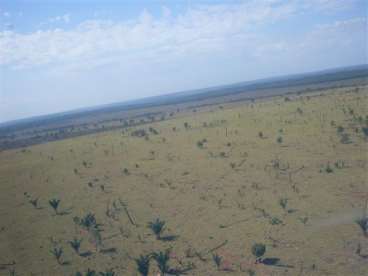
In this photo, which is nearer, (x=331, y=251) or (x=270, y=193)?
(x=331, y=251)

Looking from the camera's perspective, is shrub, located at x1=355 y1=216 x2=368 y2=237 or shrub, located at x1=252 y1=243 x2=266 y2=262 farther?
shrub, located at x1=355 y1=216 x2=368 y2=237

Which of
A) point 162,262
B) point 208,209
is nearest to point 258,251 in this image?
point 162,262

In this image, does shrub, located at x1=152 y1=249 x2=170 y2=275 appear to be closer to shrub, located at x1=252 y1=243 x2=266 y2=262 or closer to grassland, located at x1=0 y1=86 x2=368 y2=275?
grassland, located at x1=0 y1=86 x2=368 y2=275

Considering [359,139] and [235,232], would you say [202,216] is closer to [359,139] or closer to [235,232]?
[235,232]

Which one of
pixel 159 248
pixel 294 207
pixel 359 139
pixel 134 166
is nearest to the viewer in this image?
pixel 159 248

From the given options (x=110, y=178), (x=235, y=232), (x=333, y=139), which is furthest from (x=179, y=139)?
(x=235, y=232)

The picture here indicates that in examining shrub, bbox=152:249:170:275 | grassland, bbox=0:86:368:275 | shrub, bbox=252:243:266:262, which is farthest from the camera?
grassland, bbox=0:86:368:275

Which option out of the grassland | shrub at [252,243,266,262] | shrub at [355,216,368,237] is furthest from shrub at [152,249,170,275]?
shrub at [355,216,368,237]

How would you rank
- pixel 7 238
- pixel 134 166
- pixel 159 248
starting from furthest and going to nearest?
pixel 134 166 → pixel 7 238 → pixel 159 248

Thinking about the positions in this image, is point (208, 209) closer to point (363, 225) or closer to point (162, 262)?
point (162, 262)
